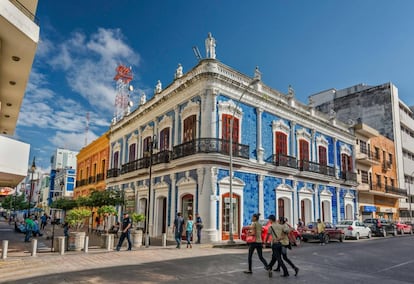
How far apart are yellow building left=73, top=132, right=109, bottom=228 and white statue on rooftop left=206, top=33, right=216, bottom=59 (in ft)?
55.4

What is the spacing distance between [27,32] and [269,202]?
16050 mm

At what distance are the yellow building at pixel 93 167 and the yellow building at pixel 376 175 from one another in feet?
79.6

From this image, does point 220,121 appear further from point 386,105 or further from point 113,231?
point 386,105

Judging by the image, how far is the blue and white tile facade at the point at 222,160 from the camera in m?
18.3

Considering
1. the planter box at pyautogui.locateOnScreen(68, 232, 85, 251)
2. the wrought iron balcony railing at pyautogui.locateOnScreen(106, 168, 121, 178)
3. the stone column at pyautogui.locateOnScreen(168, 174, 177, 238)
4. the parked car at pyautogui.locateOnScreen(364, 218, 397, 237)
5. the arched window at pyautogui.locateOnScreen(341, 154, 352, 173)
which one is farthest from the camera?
the arched window at pyautogui.locateOnScreen(341, 154, 352, 173)

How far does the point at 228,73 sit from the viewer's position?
65.5ft

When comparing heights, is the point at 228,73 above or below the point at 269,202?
above

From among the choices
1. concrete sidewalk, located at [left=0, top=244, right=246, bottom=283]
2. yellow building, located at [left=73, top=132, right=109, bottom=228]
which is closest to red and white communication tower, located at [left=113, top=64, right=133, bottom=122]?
yellow building, located at [left=73, top=132, right=109, bottom=228]

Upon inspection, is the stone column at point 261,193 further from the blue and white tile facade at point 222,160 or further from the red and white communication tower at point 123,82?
the red and white communication tower at point 123,82

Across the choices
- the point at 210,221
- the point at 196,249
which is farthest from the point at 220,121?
the point at 196,249

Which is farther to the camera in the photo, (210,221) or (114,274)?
(210,221)

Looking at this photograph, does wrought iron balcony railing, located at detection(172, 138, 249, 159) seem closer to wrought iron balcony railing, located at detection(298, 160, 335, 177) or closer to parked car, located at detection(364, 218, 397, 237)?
wrought iron balcony railing, located at detection(298, 160, 335, 177)

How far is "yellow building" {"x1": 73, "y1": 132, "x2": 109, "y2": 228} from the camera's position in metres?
32.5

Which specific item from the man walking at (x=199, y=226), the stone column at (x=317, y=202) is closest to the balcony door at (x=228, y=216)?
the man walking at (x=199, y=226)
